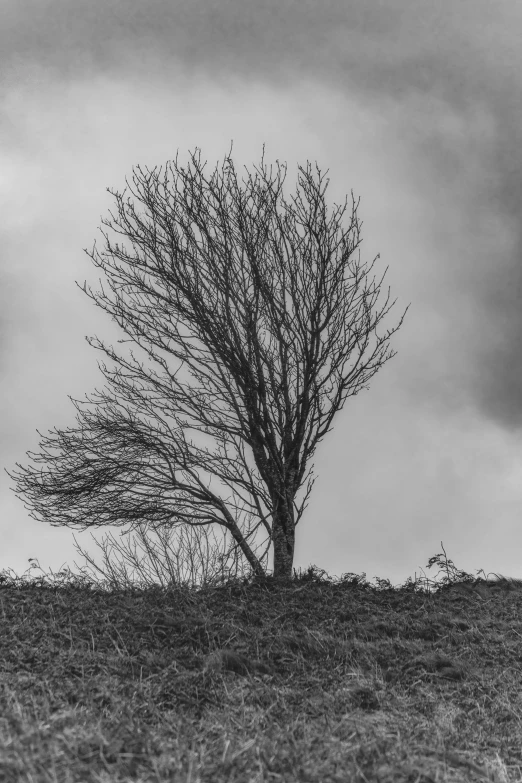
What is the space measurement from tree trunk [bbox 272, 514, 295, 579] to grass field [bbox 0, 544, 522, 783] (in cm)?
59

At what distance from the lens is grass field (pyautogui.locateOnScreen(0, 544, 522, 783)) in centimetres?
350

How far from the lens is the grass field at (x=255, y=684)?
3496 mm

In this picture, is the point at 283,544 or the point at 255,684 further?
the point at 283,544

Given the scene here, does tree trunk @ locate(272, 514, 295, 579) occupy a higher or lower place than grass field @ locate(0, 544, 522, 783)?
higher

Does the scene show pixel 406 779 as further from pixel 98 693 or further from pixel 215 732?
pixel 98 693

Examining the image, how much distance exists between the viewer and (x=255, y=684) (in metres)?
4.96

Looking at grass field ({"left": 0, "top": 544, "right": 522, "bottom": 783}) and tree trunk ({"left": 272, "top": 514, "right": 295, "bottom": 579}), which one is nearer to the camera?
grass field ({"left": 0, "top": 544, "right": 522, "bottom": 783})

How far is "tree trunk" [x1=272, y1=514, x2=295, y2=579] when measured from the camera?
8.56 metres

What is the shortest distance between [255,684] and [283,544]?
370 cm

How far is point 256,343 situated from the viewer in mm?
8641

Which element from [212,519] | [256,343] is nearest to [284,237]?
[256,343]

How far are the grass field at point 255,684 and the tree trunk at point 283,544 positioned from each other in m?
0.59

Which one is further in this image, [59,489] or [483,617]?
[59,489]

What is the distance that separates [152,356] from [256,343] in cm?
141
